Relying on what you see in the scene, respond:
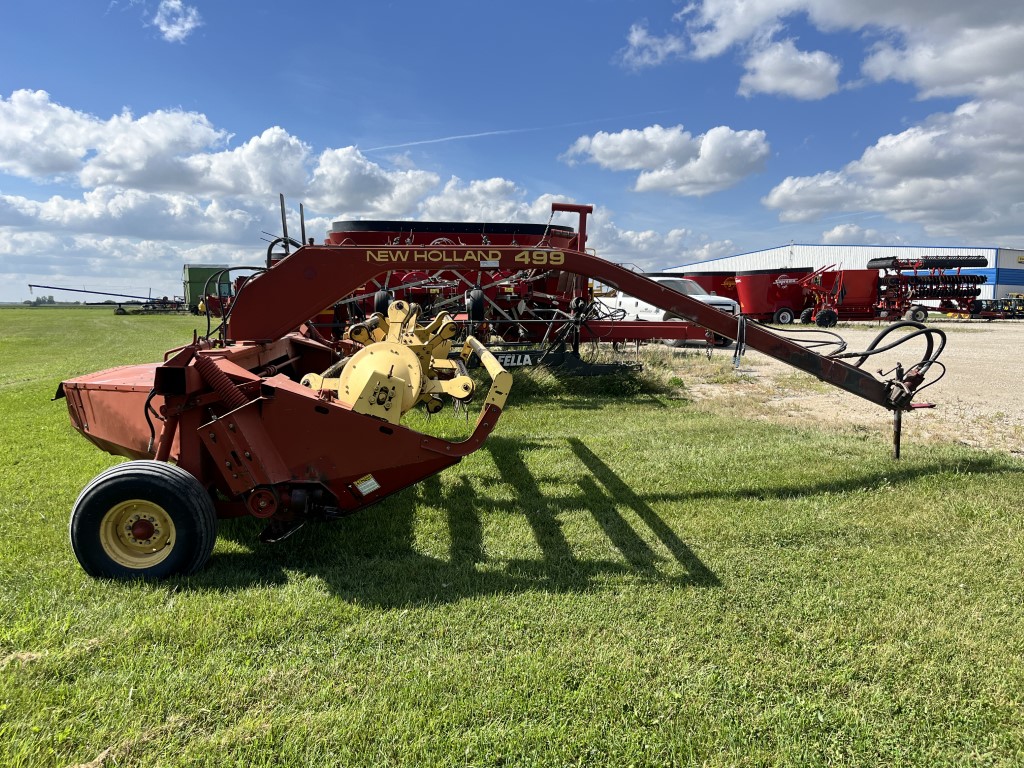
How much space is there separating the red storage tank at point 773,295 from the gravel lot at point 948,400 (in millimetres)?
10400

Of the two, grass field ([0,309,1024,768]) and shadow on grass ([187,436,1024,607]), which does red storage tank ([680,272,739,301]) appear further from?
grass field ([0,309,1024,768])

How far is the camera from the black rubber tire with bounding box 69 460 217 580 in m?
3.06

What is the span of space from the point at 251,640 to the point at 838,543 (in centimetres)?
337

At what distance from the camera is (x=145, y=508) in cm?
318

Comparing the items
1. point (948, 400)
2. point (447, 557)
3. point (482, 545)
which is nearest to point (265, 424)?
point (447, 557)

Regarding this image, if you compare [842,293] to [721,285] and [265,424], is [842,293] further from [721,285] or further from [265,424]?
[265,424]

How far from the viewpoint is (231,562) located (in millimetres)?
3465

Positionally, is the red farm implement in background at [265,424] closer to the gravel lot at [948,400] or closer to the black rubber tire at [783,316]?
the gravel lot at [948,400]

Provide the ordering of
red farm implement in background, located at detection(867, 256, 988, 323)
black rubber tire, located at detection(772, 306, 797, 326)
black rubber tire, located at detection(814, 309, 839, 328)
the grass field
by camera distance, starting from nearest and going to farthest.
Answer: the grass field < black rubber tire, located at detection(814, 309, 839, 328) < black rubber tire, located at detection(772, 306, 797, 326) < red farm implement in background, located at detection(867, 256, 988, 323)

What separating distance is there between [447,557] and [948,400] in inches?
319

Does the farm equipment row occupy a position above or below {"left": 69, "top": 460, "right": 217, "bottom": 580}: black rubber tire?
above

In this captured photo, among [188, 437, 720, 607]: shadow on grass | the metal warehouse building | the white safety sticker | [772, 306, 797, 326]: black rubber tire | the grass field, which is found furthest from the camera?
the metal warehouse building

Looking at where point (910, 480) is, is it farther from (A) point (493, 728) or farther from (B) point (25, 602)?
(B) point (25, 602)

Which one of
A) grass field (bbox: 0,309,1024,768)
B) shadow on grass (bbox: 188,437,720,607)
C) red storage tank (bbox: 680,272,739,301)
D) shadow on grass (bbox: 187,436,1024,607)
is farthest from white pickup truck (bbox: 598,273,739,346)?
shadow on grass (bbox: 188,437,720,607)
